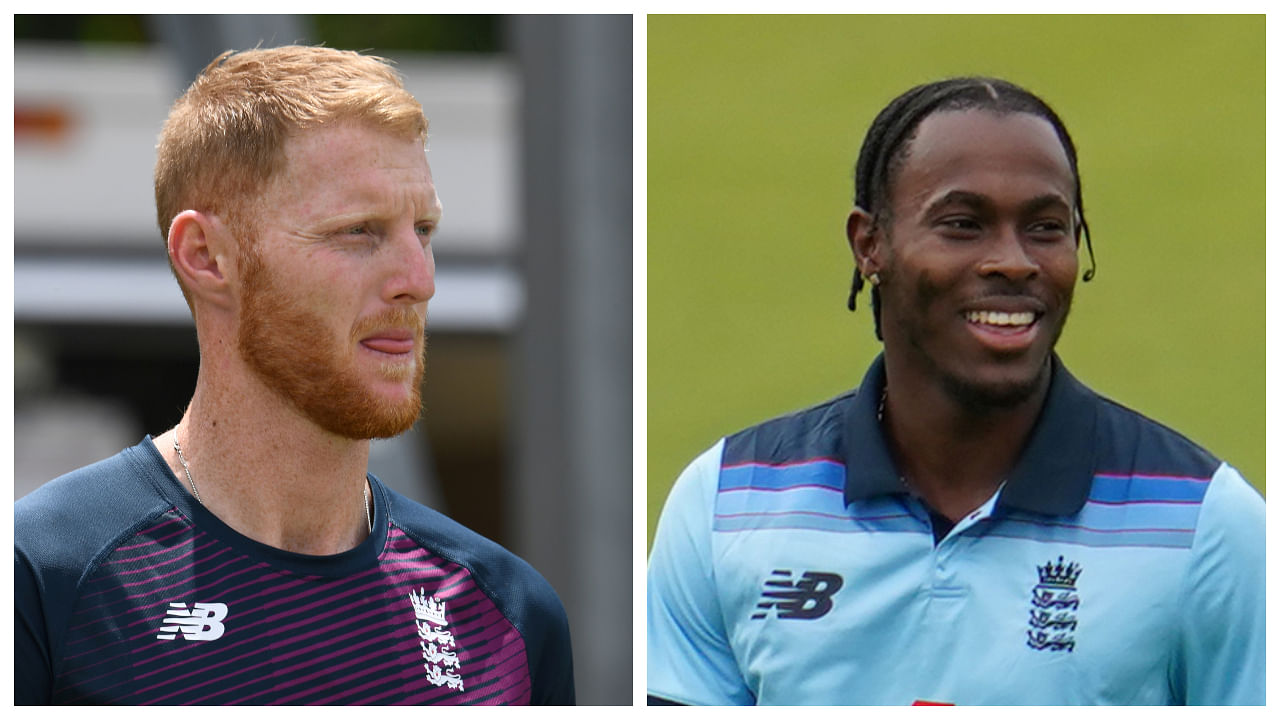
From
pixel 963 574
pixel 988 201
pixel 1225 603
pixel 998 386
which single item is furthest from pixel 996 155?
pixel 1225 603

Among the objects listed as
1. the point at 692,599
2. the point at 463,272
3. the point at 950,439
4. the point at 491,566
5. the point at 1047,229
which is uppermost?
the point at 1047,229

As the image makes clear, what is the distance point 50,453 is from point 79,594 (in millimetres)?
10409

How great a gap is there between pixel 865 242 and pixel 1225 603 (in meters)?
0.64

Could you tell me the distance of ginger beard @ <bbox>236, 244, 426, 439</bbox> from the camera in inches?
67.1

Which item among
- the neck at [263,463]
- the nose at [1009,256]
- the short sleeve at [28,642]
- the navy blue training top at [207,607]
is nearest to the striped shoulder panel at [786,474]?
the nose at [1009,256]

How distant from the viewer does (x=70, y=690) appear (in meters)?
1.72

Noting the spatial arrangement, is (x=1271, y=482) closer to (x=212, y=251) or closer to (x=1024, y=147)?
(x=1024, y=147)

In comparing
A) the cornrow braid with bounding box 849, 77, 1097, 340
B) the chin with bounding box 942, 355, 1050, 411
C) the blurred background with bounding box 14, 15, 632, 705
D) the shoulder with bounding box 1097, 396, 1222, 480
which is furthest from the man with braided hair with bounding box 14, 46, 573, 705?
the shoulder with bounding box 1097, 396, 1222, 480

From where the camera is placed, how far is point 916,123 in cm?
207

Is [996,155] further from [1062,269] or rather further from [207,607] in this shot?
[207,607]

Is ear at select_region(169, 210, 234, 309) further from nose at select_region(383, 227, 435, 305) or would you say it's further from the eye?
the eye

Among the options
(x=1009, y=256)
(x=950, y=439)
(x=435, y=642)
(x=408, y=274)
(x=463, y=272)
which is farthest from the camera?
(x=463, y=272)

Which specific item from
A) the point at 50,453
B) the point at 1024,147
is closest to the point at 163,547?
the point at 1024,147

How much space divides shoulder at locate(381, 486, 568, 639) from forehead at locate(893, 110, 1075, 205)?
70 cm
